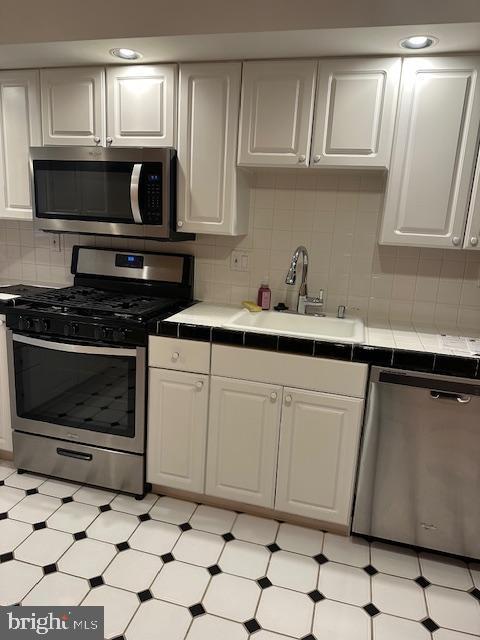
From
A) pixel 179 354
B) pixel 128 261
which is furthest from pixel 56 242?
pixel 179 354

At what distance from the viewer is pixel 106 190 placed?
7.71 feet

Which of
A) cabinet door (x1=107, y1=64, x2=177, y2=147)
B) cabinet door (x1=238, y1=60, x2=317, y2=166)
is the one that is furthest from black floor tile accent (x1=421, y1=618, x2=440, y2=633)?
cabinet door (x1=107, y1=64, x2=177, y2=147)

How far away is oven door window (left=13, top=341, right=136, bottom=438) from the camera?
2234 mm

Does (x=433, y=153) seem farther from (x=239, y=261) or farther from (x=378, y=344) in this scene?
(x=239, y=261)

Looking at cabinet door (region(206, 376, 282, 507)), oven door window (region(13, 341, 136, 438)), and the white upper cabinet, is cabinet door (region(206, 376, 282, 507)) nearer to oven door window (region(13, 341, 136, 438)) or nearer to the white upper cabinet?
oven door window (region(13, 341, 136, 438))

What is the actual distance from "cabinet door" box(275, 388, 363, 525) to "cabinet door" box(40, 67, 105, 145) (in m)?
1.71

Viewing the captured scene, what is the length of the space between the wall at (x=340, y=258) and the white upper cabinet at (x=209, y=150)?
26 centimetres

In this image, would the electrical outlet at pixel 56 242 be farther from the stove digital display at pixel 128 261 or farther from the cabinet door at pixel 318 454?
the cabinet door at pixel 318 454

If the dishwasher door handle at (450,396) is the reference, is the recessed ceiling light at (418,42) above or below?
above

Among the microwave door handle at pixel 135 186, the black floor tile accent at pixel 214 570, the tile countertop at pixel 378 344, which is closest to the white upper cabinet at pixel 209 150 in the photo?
the microwave door handle at pixel 135 186

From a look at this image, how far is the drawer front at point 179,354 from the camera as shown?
2123mm

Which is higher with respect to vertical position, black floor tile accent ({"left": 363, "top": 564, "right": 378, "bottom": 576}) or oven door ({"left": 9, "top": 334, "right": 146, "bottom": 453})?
oven door ({"left": 9, "top": 334, "right": 146, "bottom": 453})

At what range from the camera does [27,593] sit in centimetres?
173

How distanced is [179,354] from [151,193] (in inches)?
32.7
